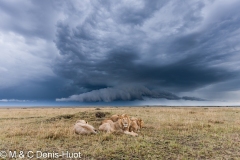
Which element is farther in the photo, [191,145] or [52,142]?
[52,142]

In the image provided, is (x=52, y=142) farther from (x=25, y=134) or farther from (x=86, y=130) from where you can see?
(x=25, y=134)

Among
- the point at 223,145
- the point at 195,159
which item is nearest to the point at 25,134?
the point at 195,159

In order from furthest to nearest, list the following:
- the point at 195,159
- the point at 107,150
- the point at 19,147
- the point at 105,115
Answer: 1. the point at 105,115
2. the point at 19,147
3. the point at 107,150
4. the point at 195,159

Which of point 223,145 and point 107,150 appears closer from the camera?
point 107,150

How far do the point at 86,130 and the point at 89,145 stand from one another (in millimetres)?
2319

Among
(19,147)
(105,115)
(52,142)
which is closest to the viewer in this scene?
(19,147)

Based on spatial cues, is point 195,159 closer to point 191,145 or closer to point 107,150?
point 191,145

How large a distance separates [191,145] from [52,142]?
6267 mm

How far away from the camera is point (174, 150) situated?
7.39 m

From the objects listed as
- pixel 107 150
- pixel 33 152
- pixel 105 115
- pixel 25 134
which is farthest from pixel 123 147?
pixel 105 115

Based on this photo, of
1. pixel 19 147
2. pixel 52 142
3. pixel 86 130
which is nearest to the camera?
pixel 19 147

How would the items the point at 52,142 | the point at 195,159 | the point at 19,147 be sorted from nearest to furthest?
the point at 195,159 < the point at 19,147 < the point at 52,142

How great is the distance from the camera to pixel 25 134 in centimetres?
1077

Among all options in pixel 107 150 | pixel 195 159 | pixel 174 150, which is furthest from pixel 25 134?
pixel 195 159
